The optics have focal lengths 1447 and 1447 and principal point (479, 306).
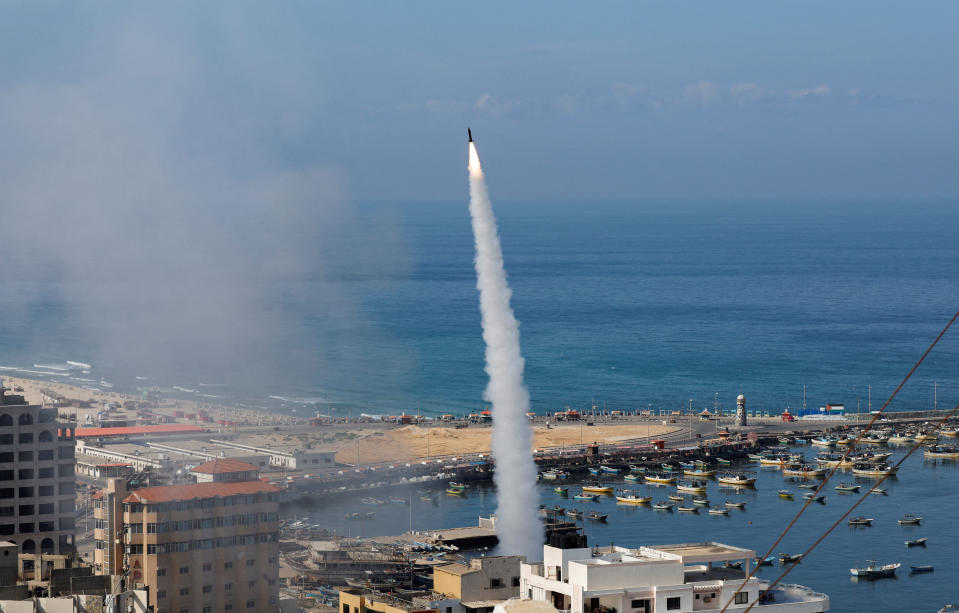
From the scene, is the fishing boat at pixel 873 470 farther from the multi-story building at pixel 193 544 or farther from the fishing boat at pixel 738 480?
the multi-story building at pixel 193 544

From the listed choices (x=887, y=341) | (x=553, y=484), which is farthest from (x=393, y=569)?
(x=887, y=341)

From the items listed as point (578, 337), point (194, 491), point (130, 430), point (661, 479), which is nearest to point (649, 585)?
point (194, 491)

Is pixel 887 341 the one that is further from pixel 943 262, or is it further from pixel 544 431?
pixel 943 262

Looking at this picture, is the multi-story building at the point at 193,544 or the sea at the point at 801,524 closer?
the multi-story building at the point at 193,544

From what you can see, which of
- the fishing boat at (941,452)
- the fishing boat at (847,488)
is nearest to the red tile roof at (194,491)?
the fishing boat at (847,488)

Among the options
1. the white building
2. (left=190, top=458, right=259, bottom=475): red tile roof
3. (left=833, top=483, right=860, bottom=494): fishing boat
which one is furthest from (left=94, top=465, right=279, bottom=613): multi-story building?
(left=833, top=483, right=860, bottom=494): fishing boat

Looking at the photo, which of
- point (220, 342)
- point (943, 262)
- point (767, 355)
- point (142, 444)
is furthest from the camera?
point (943, 262)
